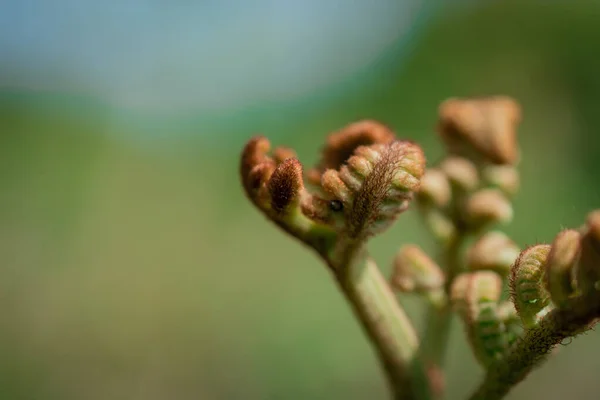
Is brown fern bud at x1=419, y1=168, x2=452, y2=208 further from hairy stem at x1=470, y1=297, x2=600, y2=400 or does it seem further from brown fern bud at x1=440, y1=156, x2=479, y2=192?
hairy stem at x1=470, y1=297, x2=600, y2=400

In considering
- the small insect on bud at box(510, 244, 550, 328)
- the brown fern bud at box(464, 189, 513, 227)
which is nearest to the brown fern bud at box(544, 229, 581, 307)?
the small insect on bud at box(510, 244, 550, 328)

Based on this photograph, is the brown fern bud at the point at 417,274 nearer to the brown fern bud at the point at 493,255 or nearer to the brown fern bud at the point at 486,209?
the brown fern bud at the point at 493,255

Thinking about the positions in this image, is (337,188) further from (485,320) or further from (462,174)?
(462,174)

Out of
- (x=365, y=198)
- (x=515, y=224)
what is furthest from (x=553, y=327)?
(x=515, y=224)

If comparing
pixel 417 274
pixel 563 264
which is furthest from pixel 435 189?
pixel 563 264

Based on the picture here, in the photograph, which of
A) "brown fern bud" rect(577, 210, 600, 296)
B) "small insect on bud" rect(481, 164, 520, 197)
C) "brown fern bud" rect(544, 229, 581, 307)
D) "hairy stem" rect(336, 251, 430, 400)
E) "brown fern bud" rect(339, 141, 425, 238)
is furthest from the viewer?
"small insect on bud" rect(481, 164, 520, 197)

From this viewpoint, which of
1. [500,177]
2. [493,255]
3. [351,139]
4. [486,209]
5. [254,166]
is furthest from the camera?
[500,177]
